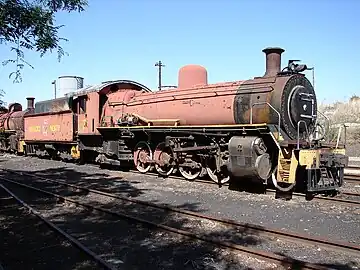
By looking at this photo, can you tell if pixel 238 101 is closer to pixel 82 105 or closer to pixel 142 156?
pixel 142 156

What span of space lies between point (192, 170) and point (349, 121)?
75.0ft

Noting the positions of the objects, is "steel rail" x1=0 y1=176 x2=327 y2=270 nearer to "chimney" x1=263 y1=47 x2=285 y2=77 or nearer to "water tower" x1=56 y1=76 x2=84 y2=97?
"chimney" x1=263 y1=47 x2=285 y2=77

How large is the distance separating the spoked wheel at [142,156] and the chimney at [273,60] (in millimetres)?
5510

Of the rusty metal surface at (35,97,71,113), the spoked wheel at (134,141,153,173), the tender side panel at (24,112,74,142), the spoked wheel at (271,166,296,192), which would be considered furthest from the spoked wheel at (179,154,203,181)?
the rusty metal surface at (35,97,71,113)

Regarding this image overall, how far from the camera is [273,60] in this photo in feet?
36.3

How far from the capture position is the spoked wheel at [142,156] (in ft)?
48.2

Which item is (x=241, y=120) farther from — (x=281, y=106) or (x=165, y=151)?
(x=165, y=151)

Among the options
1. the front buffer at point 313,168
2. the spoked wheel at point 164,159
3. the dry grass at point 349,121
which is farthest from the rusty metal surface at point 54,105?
the dry grass at point 349,121

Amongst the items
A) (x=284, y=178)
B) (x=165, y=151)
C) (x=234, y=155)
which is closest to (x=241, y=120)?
(x=234, y=155)

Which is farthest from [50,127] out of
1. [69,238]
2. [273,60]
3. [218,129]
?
[69,238]

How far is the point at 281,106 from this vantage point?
33.7ft

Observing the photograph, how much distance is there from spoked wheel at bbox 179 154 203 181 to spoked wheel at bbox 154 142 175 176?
1.56ft

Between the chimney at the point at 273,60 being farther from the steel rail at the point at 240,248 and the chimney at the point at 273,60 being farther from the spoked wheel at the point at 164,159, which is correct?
the steel rail at the point at 240,248

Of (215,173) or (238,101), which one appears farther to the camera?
(215,173)
